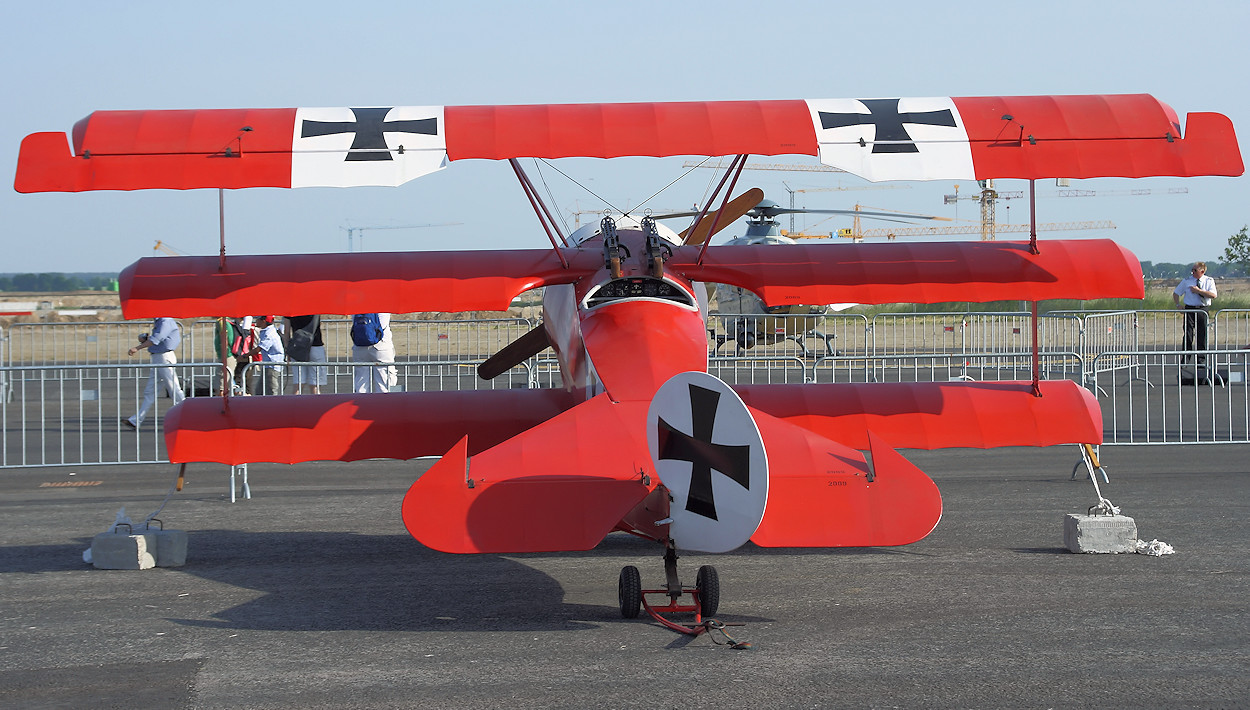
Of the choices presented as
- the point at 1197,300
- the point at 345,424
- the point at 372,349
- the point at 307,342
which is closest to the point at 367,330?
the point at 372,349

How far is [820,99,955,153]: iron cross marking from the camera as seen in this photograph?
6121 mm

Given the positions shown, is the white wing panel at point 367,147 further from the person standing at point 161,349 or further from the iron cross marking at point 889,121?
the person standing at point 161,349

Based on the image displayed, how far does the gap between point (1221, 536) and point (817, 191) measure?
277 feet

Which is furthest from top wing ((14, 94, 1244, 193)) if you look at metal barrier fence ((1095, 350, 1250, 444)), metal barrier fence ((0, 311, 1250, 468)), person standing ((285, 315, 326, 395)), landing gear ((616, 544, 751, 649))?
person standing ((285, 315, 326, 395))

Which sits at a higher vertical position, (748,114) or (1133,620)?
(748,114)

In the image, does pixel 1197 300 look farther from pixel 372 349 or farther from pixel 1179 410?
pixel 372 349

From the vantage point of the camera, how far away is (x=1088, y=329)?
20.9 meters

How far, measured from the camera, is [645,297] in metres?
6.34

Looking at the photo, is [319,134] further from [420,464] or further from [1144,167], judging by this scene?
[420,464]

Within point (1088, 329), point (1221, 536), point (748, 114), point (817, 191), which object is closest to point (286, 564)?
point (748, 114)

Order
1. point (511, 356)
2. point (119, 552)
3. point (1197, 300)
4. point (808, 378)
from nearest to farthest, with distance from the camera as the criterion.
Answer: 1. point (119, 552)
2. point (511, 356)
3. point (808, 378)
4. point (1197, 300)

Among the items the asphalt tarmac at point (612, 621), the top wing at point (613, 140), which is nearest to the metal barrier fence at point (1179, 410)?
the asphalt tarmac at point (612, 621)

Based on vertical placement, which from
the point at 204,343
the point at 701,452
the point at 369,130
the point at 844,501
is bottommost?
the point at 844,501

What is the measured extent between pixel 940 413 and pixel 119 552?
5242 mm
